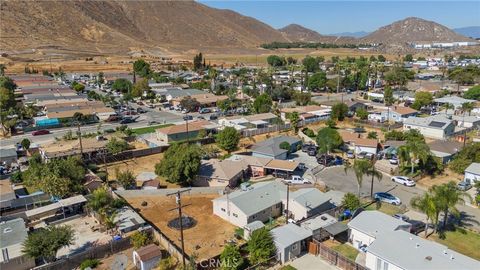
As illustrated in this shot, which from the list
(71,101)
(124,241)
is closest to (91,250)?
(124,241)

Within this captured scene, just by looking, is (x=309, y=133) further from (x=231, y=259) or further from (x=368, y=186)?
(x=231, y=259)

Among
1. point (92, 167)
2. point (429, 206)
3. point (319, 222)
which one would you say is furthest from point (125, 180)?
point (429, 206)

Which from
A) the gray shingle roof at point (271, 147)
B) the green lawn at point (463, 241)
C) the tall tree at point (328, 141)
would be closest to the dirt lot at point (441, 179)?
the green lawn at point (463, 241)

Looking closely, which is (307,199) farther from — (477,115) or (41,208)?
(477,115)

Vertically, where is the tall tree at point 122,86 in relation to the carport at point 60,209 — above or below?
above

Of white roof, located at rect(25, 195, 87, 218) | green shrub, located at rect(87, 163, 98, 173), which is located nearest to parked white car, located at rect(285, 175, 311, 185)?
white roof, located at rect(25, 195, 87, 218)

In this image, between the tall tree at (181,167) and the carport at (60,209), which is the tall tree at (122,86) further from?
the carport at (60,209)
